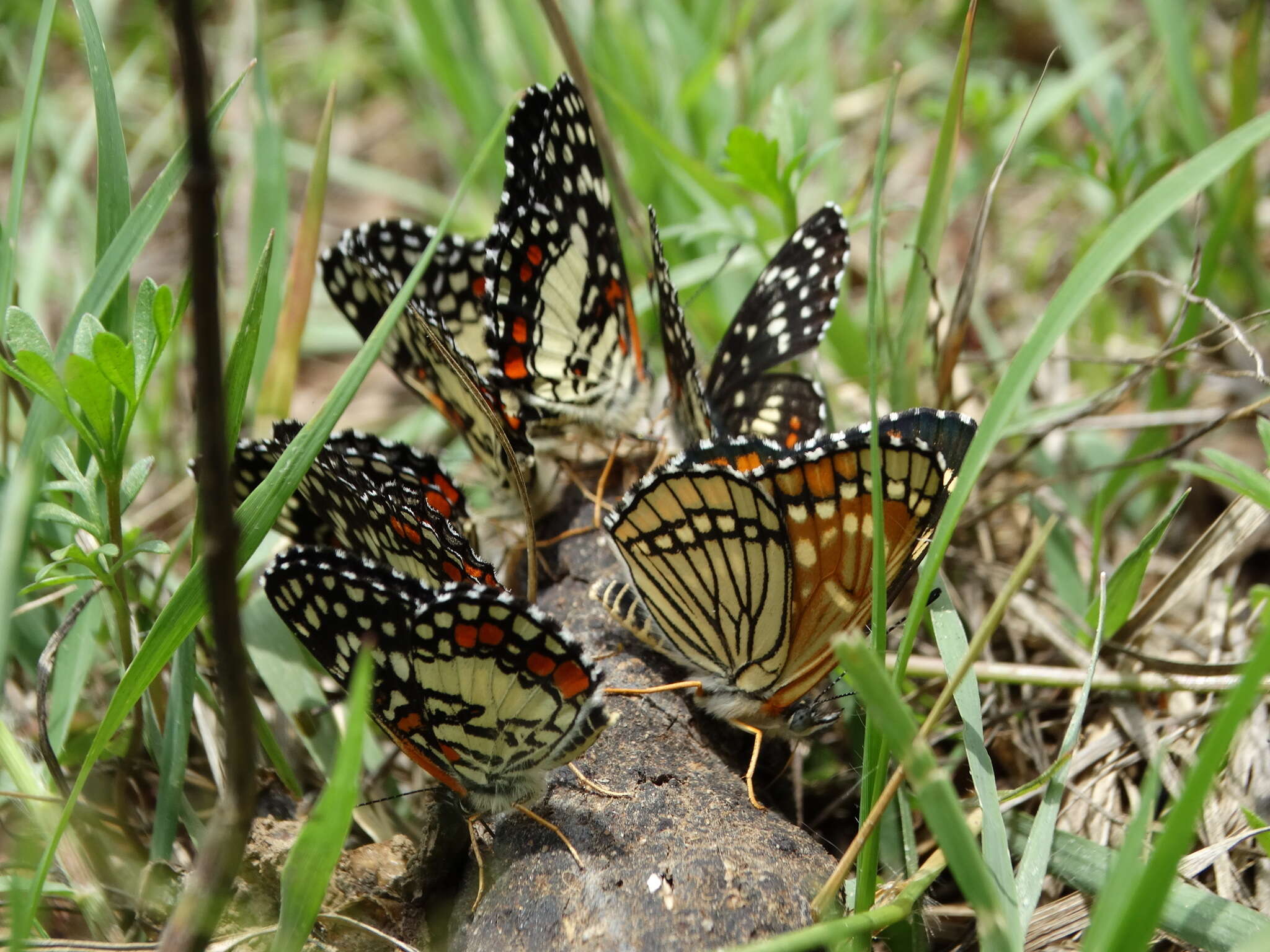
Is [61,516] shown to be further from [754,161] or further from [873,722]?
[754,161]

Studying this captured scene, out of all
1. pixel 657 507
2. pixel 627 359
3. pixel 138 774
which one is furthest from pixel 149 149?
pixel 657 507

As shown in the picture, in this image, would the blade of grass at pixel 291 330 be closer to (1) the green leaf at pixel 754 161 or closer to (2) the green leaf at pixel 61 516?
(2) the green leaf at pixel 61 516

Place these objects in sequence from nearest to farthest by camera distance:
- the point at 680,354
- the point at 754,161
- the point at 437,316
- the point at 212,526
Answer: the point at 212,526 → the point at 437,316 → the point at 680,354 → the point at 754,161

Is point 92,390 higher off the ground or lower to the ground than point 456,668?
higher

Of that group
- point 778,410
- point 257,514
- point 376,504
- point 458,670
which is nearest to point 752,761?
point 458,670

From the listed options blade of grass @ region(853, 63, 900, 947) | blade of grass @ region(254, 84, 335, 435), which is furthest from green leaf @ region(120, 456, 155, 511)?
blade of grass @ region(853, 63, 900, 947)

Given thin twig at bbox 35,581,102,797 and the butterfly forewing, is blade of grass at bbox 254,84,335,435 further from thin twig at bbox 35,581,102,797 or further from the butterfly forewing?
the butterfly forewing

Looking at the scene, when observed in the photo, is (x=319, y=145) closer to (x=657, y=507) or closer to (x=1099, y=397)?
(x=657, y=507)

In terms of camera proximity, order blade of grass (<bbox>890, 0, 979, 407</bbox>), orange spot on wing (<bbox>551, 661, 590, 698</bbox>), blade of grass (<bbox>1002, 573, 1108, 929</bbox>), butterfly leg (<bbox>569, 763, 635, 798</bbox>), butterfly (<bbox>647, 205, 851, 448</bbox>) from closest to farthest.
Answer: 1. blade of grass (<bbox>1002, 573, 1108, 929</bbox>)
2. orange spot on wing (<bbox>551, 661, 590, 698</bbox>)
3. butterfly leg (<bbox>569, 763, 635, 798</bbox>)
4. butterfly (<bbox>647, 205, 851, 448</bbox>)
5. blade of grass (<bbox>890, 0, 979, 407</bbox>)
